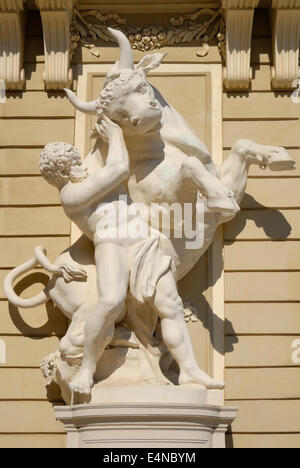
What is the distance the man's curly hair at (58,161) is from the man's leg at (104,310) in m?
0.58

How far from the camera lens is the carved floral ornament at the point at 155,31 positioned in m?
→ 6.12

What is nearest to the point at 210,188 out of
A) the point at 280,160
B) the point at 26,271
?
the point at 280,160

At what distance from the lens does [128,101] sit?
521 centimetres

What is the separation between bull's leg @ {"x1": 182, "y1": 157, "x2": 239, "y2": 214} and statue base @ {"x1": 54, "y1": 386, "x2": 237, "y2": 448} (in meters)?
1.09

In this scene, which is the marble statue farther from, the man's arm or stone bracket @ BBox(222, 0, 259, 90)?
stone bracket @ BBox(222, 0, 259, 90)

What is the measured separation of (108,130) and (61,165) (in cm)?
37

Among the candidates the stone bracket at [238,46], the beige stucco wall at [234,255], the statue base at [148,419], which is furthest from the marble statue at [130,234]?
the stone bracket at [238,46]

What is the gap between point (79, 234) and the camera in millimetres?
5727

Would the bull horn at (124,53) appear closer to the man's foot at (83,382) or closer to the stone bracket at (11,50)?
the stone bracket at (11,50)

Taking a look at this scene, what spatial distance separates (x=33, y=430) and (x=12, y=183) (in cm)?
174
